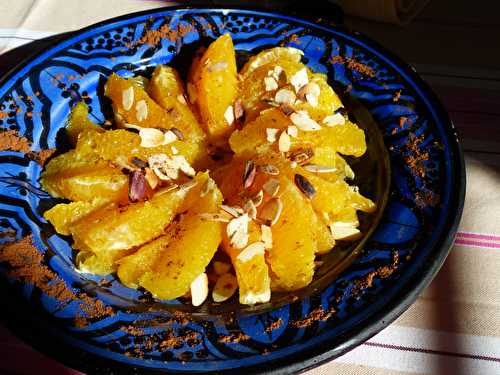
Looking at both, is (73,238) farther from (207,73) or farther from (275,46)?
(275,46)

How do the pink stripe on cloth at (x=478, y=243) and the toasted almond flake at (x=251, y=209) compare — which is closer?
the toasted almond flake at (x=251, y=209)

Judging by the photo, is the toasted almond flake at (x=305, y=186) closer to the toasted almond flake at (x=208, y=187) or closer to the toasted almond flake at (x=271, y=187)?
the toasted almond flake at (x=271, y=187)

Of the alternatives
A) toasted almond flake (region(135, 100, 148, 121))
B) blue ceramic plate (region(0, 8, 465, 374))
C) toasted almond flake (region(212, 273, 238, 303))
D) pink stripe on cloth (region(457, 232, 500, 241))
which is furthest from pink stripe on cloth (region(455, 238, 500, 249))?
toasted almond flake (region(135, 100, 148, 121))

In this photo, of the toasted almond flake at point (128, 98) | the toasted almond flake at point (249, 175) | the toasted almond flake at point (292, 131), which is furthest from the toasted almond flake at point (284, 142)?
the toasted almond flake at point (128, 98)

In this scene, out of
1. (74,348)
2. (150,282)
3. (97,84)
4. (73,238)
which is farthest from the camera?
Answer: (97,84)

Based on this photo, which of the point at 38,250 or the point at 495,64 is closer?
the point at 38,250

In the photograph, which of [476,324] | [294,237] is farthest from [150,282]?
[476,324]

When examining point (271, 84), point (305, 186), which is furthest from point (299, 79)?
point (305, 186)
